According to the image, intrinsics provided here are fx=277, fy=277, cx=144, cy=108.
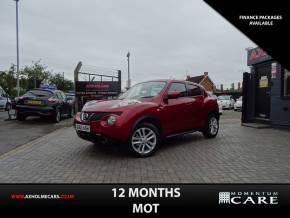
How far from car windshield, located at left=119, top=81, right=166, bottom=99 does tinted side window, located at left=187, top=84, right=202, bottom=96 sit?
968 millimetres

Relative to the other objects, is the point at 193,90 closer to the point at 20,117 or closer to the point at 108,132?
the point at 108,132

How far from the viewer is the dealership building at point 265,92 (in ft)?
A: 32.0

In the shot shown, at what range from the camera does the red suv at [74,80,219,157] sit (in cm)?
523

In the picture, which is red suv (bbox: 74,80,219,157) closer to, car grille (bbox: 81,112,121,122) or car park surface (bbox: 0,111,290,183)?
car grille (bbox: 81,112,121,122)

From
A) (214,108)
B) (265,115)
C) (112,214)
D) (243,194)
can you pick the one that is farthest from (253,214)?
(265,115)

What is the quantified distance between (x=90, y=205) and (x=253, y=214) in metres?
1.59

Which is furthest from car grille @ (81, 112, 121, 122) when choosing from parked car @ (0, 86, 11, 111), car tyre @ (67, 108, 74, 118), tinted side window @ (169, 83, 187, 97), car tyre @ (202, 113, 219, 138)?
parked car @ (0, 86, 11, 111)

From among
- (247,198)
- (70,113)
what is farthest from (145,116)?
(70,113)

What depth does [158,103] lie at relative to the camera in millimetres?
5863

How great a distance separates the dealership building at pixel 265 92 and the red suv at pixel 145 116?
14.0ft

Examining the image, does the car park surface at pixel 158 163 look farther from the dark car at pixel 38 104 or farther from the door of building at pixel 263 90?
the dark car at pixel 38 104

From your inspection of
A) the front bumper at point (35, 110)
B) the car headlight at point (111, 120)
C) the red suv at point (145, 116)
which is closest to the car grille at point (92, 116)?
the red suv at point (145, 116)

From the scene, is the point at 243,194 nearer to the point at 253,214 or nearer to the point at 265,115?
the point at 253,214

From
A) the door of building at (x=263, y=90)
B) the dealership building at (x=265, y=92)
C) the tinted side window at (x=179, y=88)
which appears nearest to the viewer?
the tinted side window at (x=179, y=88)
